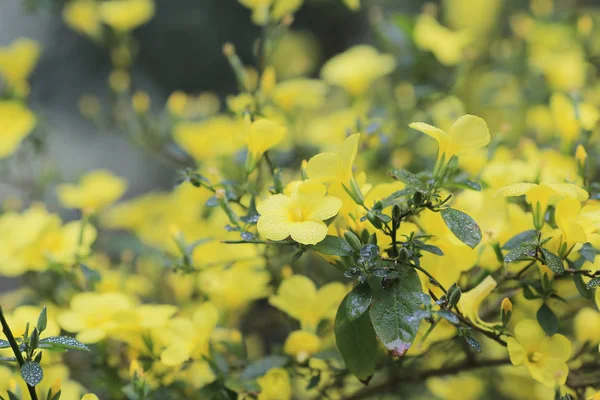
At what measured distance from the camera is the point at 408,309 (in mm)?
658

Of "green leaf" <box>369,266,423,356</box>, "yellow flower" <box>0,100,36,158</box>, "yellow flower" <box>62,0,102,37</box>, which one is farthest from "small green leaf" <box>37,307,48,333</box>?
"yellow flower" <box>62,0,102,37</box>

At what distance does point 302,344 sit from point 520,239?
1.05 ft

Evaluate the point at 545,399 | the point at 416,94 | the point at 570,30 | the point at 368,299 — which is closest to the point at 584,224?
the point at 368,299

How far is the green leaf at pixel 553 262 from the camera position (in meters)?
0.67

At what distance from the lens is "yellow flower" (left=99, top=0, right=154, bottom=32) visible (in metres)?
1.44

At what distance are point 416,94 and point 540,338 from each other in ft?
2.04

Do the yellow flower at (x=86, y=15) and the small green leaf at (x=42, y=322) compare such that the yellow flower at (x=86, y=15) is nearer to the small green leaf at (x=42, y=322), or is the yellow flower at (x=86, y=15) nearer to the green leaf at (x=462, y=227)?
the small green leaf at (x=42, y=322)

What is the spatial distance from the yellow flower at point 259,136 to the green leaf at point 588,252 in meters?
0.39

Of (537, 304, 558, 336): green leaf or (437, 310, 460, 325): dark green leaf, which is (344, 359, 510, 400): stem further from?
(437, 310, 460, 325): dark green leaf

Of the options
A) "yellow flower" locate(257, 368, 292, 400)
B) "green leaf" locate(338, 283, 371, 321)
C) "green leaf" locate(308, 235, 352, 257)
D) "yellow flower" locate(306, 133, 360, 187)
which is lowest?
"yellow flower" locate(257, 368, 292, 400)

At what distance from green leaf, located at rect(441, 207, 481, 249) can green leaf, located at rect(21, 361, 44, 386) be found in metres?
0.46

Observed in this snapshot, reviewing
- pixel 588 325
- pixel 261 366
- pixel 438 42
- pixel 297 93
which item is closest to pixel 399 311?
pixel 261 366

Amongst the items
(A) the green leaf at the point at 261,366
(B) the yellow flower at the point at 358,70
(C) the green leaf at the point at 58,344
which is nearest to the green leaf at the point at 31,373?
(C) the green leaf at the point at 58,344

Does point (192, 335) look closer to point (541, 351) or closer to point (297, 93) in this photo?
point (541, 351)
